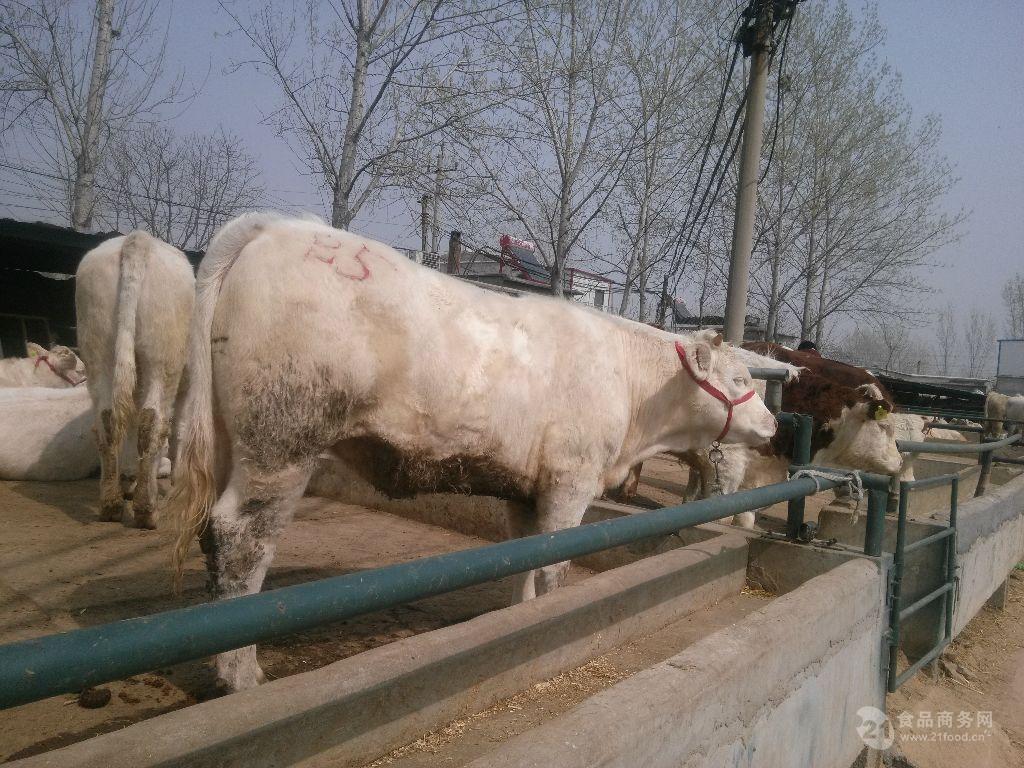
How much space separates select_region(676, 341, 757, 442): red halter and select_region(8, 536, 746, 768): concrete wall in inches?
46.5

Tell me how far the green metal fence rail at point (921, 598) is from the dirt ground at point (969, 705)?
27 centimetres

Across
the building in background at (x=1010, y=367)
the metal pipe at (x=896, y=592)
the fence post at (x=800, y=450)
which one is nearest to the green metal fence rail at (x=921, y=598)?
the metal pipe at (x=896, y=592)

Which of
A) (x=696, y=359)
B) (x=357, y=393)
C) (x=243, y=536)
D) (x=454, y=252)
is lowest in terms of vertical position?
(x=243, y=536)

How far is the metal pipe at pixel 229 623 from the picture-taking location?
3.17 feet

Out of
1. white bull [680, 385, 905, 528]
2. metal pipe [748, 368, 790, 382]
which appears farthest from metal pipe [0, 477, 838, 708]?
white bull [680, 385, 905, 528]

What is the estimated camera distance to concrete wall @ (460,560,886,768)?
1925mm

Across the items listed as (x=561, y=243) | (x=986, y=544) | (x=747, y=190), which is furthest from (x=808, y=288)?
(x=986, y=544)

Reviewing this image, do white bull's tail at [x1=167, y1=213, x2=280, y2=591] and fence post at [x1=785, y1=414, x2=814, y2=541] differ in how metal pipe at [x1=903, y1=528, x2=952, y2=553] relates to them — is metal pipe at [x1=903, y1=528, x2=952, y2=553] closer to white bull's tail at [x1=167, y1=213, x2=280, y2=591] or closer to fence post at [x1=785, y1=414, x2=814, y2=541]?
fence post at [x1=785, y1=414, x2=814, y2=541]

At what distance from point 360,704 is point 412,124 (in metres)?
10.5

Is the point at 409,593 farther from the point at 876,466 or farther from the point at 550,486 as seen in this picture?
the point at 876,466

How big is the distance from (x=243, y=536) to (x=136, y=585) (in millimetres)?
1835

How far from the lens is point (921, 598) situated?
4.46 m

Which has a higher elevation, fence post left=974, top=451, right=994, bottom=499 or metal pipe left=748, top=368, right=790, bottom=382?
metal pipe left=748, top=368, right=790, bottom=382

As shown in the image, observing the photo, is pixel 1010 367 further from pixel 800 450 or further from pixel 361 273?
pixel 361 273
